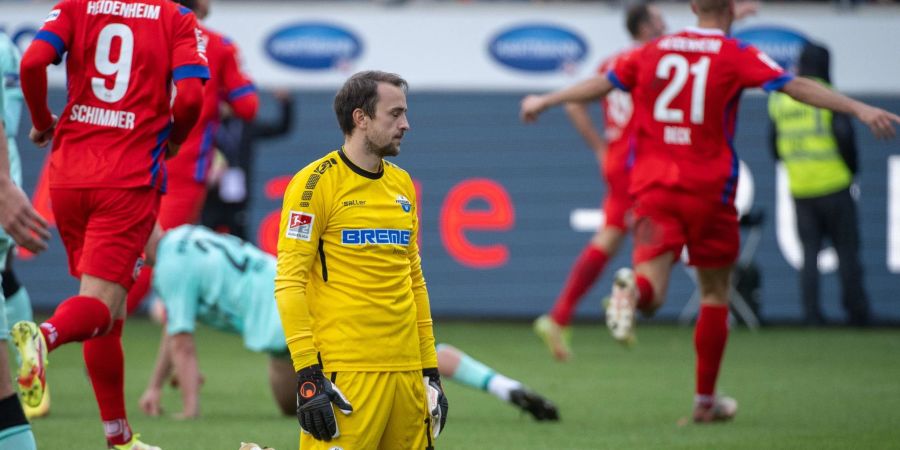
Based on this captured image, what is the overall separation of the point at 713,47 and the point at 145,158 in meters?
3.11

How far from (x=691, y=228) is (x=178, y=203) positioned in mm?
3531

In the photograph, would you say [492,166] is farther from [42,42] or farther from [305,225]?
[305,225]

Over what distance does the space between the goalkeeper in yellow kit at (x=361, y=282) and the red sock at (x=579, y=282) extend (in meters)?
5.86

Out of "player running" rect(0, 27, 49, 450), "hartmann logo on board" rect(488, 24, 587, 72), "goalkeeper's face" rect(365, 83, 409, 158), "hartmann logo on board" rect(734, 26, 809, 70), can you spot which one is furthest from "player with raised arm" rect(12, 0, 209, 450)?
"hartmann logo on board" rect(734, 26, 809, 70)

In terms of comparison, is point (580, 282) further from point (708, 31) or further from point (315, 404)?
point (315, 404)

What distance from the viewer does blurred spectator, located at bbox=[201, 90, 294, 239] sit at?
1422cm

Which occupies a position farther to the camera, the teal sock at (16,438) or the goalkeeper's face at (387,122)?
the goalkeeper's face at (387,122)

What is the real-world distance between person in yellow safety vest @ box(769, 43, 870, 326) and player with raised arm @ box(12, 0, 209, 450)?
8.06 meters

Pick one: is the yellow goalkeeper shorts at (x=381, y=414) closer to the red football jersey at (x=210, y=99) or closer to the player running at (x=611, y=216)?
the red football jersey at (x=210, y=99)

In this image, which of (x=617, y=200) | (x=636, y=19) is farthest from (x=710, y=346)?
(x=636, y=19)

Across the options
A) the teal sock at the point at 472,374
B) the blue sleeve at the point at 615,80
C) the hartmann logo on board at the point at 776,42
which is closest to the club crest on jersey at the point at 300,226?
the teal sock at the point at 472,374

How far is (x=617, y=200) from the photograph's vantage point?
10938mm

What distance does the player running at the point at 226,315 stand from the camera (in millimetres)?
7371

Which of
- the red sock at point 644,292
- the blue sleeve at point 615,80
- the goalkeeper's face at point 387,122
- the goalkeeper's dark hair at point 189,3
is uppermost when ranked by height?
the goalkeeper's dark hair at point 189,3
